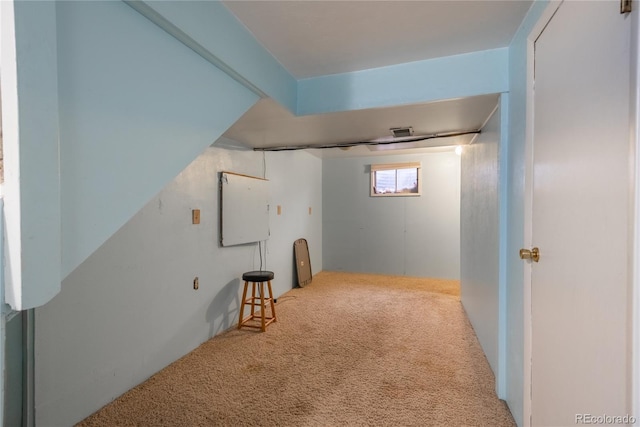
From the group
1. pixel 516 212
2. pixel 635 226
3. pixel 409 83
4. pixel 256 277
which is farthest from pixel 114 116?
pixel 256 277

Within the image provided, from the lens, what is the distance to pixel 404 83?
2.09 metres

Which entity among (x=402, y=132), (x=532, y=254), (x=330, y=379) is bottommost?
(x=330, y=379)

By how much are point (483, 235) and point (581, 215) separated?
163cm

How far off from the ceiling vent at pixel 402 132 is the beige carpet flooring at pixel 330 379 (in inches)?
82.2

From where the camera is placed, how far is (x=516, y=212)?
1.71 meters

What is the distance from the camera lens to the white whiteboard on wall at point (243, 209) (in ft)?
10.2

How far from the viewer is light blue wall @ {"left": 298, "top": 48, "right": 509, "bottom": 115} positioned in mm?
1917

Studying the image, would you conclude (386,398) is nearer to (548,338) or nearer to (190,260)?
(548,338)

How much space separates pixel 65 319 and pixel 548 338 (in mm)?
2571

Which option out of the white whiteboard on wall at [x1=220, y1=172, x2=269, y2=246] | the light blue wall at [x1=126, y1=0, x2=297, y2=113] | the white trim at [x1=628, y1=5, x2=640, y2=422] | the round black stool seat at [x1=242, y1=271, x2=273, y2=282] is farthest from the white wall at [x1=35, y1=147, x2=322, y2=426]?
the white trim at [x1=628, y1=5, x2=640, y2=422]

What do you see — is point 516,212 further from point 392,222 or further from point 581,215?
point 392,222

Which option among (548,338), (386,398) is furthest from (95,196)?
(386,398)

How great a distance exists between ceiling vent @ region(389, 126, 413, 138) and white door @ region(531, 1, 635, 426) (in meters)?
1.43

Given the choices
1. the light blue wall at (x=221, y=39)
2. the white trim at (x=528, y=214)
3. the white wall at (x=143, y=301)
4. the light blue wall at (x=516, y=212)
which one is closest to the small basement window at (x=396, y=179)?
the white wall at (x=143, y=301)
